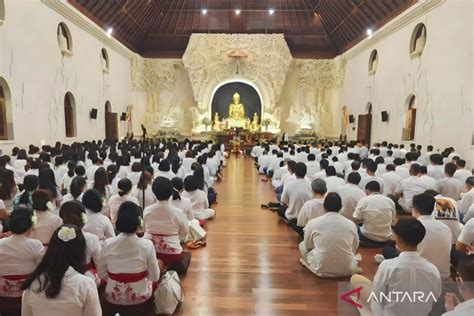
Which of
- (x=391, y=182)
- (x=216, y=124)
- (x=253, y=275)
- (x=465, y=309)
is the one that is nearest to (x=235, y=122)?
(x=216, y=124)

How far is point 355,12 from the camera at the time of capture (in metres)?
15.8

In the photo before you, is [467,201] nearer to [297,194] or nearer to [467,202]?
[467,202]

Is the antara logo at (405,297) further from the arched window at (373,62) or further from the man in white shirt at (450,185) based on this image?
the arched window at (373,62)

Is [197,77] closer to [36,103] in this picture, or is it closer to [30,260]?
[36,103]

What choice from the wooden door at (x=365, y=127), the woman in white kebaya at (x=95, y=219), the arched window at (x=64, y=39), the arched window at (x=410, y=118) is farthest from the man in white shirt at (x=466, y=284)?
the wooden door at (x=365, y=127)

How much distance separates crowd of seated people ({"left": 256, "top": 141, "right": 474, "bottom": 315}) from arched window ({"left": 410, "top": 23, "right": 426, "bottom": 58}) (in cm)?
611

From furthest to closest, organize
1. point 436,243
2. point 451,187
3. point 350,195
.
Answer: point 451,187 → point 350,195 → point 436,243

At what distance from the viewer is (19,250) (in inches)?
103

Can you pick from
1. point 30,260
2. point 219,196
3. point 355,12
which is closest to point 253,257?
point 30,260

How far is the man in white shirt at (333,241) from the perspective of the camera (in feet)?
11.9

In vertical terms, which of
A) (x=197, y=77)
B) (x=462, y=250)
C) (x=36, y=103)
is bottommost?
(x=462, y=250)

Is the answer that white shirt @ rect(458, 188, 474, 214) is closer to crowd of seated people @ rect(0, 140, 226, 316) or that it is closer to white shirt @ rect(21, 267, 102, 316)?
crowd of seated people @ rect(0, 140, 226, 316)

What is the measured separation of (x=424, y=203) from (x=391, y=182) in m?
3.28

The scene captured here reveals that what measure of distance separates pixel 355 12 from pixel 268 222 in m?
13.4
